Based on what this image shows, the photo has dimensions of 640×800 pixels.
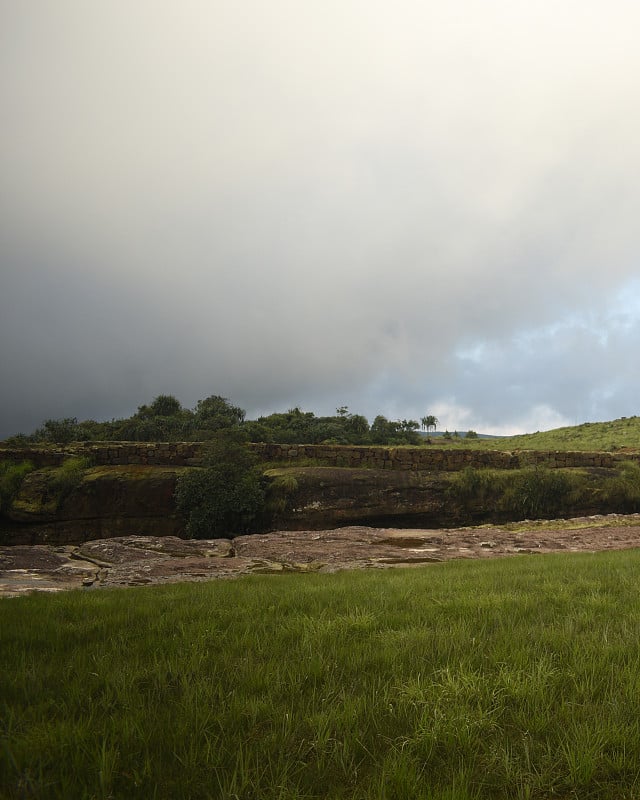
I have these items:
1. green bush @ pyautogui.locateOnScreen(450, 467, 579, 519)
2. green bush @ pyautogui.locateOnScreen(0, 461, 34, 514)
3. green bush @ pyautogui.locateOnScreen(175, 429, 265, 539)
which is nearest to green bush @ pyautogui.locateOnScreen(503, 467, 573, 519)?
green bush @ pyautogui.locateOnScreen(450, 467, 579, 519)

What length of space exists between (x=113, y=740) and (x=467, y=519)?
21.4 metres

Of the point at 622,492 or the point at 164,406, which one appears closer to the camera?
the point at 622,492

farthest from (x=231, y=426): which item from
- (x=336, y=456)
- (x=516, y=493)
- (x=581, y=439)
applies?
(x=581, y=439)

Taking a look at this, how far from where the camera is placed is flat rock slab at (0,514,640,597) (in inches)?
357

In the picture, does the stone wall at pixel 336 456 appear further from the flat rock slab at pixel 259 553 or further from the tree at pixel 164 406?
the tree at pixel 164 406

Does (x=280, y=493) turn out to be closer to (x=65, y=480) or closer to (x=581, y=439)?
(x=65, y=480)

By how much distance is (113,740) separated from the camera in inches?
94.2

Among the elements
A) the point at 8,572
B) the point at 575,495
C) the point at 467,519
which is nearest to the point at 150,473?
the point at 8,572

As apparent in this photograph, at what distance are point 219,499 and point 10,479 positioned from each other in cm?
1031

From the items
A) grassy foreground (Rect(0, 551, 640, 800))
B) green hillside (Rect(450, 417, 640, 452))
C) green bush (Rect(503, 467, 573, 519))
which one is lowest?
grassy foreground (Rect(0, 551, 640, 800))

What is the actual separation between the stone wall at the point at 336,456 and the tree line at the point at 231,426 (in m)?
5.70

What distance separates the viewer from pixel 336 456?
2492 centimetres

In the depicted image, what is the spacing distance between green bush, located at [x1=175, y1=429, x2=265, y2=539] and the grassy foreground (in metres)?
14.5

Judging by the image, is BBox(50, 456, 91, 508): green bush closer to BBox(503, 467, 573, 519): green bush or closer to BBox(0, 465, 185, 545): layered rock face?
BBox(0, 465, 185, 545): layered rock face
